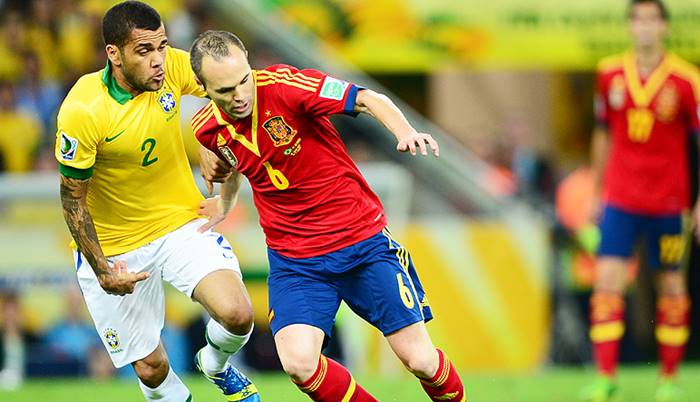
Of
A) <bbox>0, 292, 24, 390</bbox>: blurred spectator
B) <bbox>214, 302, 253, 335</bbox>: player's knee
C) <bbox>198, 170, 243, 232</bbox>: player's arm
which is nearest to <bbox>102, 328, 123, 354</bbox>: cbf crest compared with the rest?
<bbox>214, 302, 253, 335</bbox>: player's knee

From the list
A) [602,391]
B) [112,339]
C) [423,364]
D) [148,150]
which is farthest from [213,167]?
[602,391]

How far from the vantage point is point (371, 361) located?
38.9 ft

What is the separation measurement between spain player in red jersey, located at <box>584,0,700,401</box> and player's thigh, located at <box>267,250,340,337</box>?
337cm

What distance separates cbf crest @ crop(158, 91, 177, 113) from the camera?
6.75 metres

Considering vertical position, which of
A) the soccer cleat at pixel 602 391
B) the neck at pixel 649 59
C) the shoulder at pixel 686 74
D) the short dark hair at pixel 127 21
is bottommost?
the soccer cleat at pixel 602 391

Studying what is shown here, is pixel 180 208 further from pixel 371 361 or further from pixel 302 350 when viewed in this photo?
pixel 371 361

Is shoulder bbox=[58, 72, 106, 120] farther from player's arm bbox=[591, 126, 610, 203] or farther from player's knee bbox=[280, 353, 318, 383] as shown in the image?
player's arm bbox=[591, 126, 610, 203]

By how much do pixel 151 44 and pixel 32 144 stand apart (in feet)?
22.2

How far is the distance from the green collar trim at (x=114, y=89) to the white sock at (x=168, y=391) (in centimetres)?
158

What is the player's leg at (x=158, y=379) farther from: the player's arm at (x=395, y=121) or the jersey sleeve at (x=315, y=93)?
A: the player's arm at (x=395, y=121)

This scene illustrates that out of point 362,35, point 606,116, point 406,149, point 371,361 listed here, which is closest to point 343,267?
point 406,149

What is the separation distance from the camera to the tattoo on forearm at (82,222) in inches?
255

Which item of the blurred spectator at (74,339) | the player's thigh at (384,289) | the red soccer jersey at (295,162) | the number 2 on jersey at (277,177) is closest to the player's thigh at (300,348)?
the player's thigh at (384,289)

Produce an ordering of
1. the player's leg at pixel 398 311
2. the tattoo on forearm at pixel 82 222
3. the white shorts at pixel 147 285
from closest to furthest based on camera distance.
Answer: the player's leg at pixel 398 311
the tattoo on forearm at pixel 82 222
the white shorts at pixel 147 285
